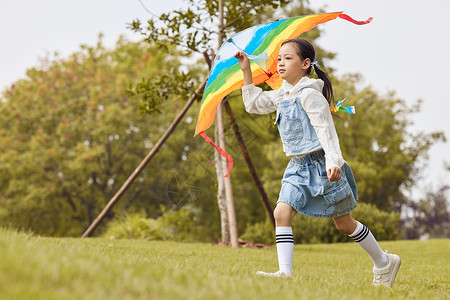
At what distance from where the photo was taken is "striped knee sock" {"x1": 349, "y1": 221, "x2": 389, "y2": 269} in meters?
3.56

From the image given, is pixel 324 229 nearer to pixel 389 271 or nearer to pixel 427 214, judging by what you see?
pixel 389 271

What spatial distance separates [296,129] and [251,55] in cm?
119

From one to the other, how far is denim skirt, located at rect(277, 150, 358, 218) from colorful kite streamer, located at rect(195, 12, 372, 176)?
1.14 metres

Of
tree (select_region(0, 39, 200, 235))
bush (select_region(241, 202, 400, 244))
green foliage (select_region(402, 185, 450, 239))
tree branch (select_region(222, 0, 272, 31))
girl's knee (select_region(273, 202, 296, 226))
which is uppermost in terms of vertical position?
tree branch (select_region(222, 0, 272, 31))

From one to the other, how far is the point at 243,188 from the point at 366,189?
600 cm

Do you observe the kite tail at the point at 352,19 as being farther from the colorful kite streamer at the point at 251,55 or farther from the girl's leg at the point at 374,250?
the girl's leg at the point at 374,250

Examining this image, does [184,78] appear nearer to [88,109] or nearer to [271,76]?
[271,76]

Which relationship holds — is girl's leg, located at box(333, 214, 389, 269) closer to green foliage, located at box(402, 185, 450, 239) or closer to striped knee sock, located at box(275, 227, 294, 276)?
striped knee sock, located at box(275, 227, 294, 276)

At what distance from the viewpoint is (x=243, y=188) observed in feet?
70.6

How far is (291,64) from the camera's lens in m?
3.72

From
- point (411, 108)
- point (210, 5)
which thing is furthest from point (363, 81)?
point (210, 5)

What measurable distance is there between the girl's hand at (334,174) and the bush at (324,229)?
12.6 meters

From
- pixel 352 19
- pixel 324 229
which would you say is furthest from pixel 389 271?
pixel 324 229

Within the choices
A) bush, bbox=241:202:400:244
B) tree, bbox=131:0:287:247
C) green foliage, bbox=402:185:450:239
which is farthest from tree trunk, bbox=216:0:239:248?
green foliage, bbox=402:185:450:239
